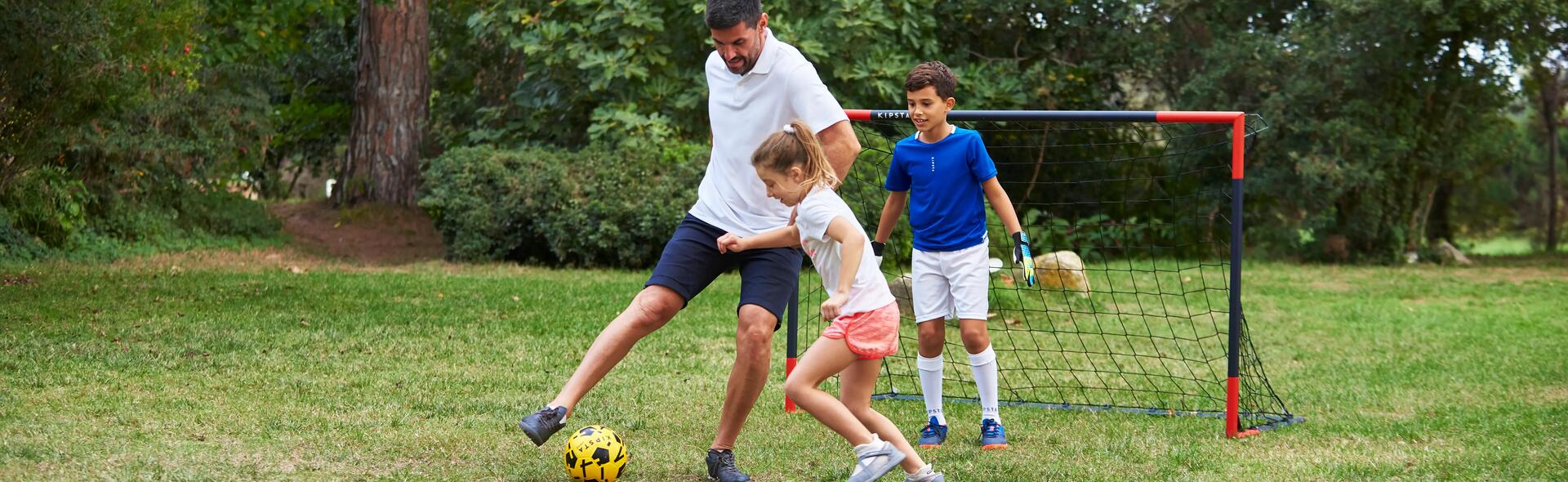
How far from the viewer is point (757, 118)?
425 centimetres

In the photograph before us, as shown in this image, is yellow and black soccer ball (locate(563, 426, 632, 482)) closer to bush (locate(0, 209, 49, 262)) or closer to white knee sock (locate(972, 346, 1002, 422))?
white knee sock (locate(972, 346, 1002, 422))

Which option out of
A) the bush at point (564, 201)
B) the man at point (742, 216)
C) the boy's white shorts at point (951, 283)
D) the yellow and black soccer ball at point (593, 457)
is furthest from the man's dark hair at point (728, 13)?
the bush at point (564, 201)

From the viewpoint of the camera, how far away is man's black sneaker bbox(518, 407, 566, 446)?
4.00 m

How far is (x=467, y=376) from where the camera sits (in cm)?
638

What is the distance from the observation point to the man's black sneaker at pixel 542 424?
4.00m

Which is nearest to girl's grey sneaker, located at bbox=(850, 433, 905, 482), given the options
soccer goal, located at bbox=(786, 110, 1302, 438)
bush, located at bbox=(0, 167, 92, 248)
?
soccer goal, located at bbox=(786, 110, 1302, 438)

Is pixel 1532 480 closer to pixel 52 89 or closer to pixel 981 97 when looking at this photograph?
pixel 52 89

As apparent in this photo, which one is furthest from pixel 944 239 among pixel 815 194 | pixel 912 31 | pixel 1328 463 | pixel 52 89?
pixel 912 31

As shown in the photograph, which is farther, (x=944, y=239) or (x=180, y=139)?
(x=180, y=139)

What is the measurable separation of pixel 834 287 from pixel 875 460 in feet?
1.77

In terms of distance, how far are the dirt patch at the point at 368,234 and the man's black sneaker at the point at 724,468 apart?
902 cm

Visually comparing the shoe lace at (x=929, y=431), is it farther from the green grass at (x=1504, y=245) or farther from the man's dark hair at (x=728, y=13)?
the green grass at (x=1504, y=245)

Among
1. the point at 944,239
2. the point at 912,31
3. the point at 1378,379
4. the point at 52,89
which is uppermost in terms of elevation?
the point at 912,31

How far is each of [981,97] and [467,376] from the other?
358 inches
